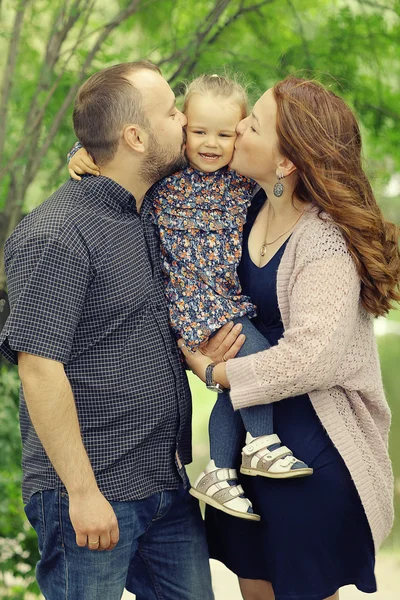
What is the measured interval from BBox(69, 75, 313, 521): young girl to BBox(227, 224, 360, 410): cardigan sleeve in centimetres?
11

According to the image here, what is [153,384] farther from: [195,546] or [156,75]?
[156,75]

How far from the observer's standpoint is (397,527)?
197 inches

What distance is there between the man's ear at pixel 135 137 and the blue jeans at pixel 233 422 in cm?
50

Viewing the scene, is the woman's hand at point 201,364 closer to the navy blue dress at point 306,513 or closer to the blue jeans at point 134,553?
the navy blue dress at point 306,513

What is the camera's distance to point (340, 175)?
6.91 ft

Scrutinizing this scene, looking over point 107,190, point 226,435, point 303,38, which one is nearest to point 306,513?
point 226,435

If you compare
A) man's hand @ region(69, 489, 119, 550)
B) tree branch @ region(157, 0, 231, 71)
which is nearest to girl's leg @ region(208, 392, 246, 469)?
man's hand @ region(69, 489, 119, 550)

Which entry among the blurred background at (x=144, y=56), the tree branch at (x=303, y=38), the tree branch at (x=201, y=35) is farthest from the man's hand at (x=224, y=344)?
the tree branch at (x=303, y=38)

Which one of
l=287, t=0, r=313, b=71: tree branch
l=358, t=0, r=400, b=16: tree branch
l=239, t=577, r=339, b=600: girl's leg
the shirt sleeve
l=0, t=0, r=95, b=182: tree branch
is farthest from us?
l=358, t=0, r=400, b=16: tree branch

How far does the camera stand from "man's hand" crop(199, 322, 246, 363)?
86.7 inches

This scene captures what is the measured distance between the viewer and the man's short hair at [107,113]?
2.17 m

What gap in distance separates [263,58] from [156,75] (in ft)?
7.24

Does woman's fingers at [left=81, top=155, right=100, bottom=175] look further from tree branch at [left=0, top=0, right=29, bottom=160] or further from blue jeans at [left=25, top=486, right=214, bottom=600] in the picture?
tree branch at [left=0, top=0, right=29, bottom=160]

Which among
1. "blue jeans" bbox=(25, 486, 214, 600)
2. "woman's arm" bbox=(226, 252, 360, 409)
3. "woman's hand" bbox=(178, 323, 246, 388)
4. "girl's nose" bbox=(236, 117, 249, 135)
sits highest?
"girl's nose" bbox=(236, 117, 249, 135)
